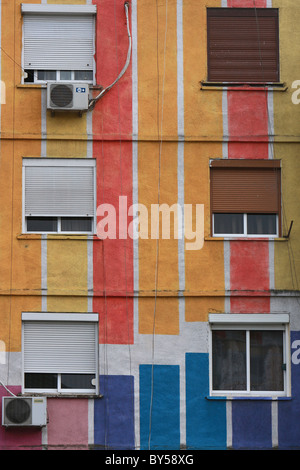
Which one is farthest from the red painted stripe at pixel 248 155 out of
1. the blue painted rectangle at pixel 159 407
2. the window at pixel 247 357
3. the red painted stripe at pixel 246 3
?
→ the blue painted rectangle at pixel 159 407

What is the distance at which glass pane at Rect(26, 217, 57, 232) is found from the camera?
667 inches

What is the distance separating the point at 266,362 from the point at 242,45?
570 centimetres

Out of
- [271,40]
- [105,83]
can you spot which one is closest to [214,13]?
[271,40]

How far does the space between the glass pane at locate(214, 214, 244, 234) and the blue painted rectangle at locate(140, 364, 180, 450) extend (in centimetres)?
259

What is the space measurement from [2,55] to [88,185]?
2799mm

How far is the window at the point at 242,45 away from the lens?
56.9ft

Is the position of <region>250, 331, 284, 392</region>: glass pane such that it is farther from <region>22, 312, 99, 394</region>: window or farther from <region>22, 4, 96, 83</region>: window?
<region>22, 4, 96, 83</region>: window

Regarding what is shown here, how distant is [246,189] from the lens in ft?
56.1

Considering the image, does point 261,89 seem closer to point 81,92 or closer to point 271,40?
point 271,40

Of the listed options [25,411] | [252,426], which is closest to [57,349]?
[25,411]

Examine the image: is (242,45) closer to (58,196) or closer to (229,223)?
(229,223)

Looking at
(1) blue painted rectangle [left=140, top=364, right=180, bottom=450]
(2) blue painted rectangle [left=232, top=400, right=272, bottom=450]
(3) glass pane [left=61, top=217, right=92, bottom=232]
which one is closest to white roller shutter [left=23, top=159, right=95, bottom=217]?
(3) glass pane [left=61, top=217, right=92, bottom=232]

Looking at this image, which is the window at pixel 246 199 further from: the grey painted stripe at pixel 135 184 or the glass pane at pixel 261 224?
the grey painted stripe at pixel 135 184

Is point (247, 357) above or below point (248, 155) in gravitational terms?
below
